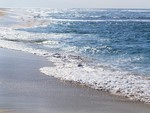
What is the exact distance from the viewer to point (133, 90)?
11.4 meters

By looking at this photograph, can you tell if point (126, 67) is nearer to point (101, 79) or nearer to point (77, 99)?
point (101, 79)

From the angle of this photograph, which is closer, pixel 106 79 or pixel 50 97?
pixel 50 97

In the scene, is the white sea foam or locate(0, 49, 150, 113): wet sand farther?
the white sea foam

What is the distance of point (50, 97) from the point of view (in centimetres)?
1012

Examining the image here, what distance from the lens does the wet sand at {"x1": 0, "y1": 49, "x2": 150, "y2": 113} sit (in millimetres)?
9078

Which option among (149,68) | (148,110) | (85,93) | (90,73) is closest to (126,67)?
(149,68)

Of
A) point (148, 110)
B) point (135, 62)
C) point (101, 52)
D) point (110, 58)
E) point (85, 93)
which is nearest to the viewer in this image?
point (148, 110)

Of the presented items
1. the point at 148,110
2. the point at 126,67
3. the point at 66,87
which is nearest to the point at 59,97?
the point at 66,87

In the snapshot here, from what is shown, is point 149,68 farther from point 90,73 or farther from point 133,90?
point 133,90

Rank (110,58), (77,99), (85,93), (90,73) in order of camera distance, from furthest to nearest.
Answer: (110,58) → (90,73) → (85,93) → (77,99)

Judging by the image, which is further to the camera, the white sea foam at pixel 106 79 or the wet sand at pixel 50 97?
the white sea foam at pixel 106 79

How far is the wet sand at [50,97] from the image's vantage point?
9078 mm

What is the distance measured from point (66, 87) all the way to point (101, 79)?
1706 mm

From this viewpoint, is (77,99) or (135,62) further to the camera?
(135,62)
